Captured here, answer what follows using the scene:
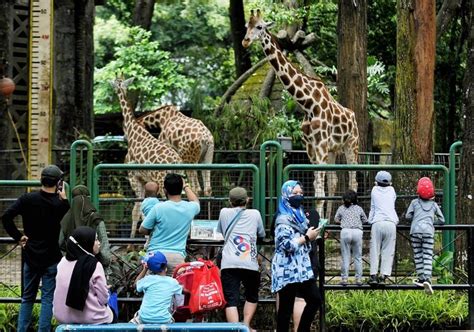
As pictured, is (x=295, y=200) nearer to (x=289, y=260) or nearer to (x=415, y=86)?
(x=289, y=260)

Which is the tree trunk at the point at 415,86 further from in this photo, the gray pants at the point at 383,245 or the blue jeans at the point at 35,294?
the blue jeans at the point at 35,294

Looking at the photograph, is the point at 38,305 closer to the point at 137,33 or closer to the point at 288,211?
the point at 288,211

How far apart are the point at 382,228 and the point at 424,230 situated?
1.54 feet

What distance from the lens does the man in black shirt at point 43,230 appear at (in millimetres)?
11891

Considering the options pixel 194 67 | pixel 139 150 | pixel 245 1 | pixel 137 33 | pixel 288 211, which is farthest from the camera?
pixel 194 67

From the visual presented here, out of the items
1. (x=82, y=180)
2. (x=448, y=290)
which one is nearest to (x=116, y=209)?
(x=82, y=180)

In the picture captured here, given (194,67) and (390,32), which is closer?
(390,32)

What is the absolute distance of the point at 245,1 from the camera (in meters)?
38.0

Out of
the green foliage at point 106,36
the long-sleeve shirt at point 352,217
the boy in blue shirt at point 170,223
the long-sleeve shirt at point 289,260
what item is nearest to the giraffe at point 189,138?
the long-sleeve shirt at point 352,217

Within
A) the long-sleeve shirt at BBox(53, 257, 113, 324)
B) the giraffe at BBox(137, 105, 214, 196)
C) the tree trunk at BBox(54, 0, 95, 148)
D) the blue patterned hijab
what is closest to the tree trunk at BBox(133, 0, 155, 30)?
the tree trunk at BBox(54, 0, 95, 148)

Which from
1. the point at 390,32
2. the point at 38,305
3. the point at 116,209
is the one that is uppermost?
the point at 390,32

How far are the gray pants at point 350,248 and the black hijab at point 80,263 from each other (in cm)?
337

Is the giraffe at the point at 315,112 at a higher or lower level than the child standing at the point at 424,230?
higher

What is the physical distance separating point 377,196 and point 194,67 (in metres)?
32.3
